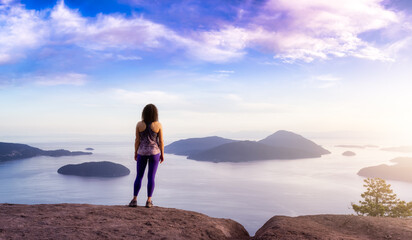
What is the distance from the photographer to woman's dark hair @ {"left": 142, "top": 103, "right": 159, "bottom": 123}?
7.92m

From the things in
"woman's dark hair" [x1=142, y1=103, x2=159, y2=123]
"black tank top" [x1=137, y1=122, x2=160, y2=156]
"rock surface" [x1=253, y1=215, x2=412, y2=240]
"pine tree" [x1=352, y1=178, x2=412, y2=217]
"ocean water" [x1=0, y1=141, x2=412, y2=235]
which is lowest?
"ocean water" [x1=0, y1=141, x2=412, y2=235]

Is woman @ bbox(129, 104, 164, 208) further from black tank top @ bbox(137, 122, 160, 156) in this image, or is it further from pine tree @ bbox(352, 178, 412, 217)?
pine tree @ bbox(352, 178, 412, 217)

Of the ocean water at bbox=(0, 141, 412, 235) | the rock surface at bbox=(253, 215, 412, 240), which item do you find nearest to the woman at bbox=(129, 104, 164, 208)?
the rock surface at bbox=(253, 215, 412, 240)

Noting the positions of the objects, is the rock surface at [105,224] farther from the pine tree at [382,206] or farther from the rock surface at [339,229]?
the pine tree at [382,206]

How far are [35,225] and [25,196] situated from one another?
163 metres

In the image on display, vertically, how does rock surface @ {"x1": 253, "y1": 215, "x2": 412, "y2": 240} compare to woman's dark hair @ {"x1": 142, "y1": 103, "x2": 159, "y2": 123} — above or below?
below

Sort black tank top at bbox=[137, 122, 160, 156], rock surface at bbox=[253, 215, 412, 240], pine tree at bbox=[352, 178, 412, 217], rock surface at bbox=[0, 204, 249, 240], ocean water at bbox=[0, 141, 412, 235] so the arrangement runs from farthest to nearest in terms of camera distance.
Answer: ocean water at bbox=[0, 141, 412, 235] → pine tree at bbox=[352, 178, 412, 217] → black tank top at bbox=[137, 122, 160, 156] → rock surface at bbox=[253, 215, 412, 240] → rock surface at bbox=[0, 204, 249, 240]

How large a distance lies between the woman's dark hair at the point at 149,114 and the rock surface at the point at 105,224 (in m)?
2.76

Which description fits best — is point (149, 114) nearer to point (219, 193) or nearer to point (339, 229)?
point (339, 229)

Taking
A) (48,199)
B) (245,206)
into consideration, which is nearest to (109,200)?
(48,199)

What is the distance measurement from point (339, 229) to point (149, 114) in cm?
690

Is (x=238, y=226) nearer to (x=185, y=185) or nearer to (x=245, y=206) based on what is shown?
(x=245, y=206)

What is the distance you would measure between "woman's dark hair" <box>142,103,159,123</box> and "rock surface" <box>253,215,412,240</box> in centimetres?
449

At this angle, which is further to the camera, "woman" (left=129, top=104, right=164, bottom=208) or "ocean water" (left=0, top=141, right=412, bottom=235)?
"ocean water" (left=0, top=141, right=412, bottom=235)
